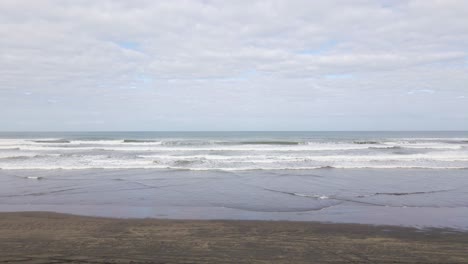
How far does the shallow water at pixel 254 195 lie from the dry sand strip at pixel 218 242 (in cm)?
86

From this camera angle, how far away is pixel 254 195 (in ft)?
33.1

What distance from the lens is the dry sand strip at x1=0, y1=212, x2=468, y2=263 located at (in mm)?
4867

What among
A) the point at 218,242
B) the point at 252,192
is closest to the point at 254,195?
the point at 252,192

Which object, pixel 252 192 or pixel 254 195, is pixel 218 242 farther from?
pixel 252 192

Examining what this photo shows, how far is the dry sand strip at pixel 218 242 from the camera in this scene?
487 centimetres

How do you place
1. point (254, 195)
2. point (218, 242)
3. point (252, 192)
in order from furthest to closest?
point (252, 192), point (254, 195), point (218, 242)

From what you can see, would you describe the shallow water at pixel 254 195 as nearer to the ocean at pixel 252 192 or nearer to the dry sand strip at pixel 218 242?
the ocean at pixel 252 192

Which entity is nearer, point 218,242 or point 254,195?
point 218,242

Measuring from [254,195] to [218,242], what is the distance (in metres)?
4.58

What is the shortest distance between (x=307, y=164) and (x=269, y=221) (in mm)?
11788

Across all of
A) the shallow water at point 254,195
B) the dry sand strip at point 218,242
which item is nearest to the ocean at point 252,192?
the shallow water at point 254,195

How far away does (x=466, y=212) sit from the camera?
310 inches

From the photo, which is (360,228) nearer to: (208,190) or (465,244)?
(465,244)

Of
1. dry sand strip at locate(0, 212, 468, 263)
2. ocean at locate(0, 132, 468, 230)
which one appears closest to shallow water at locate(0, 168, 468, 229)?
ocean at locate(0, 132, 468, 230)
